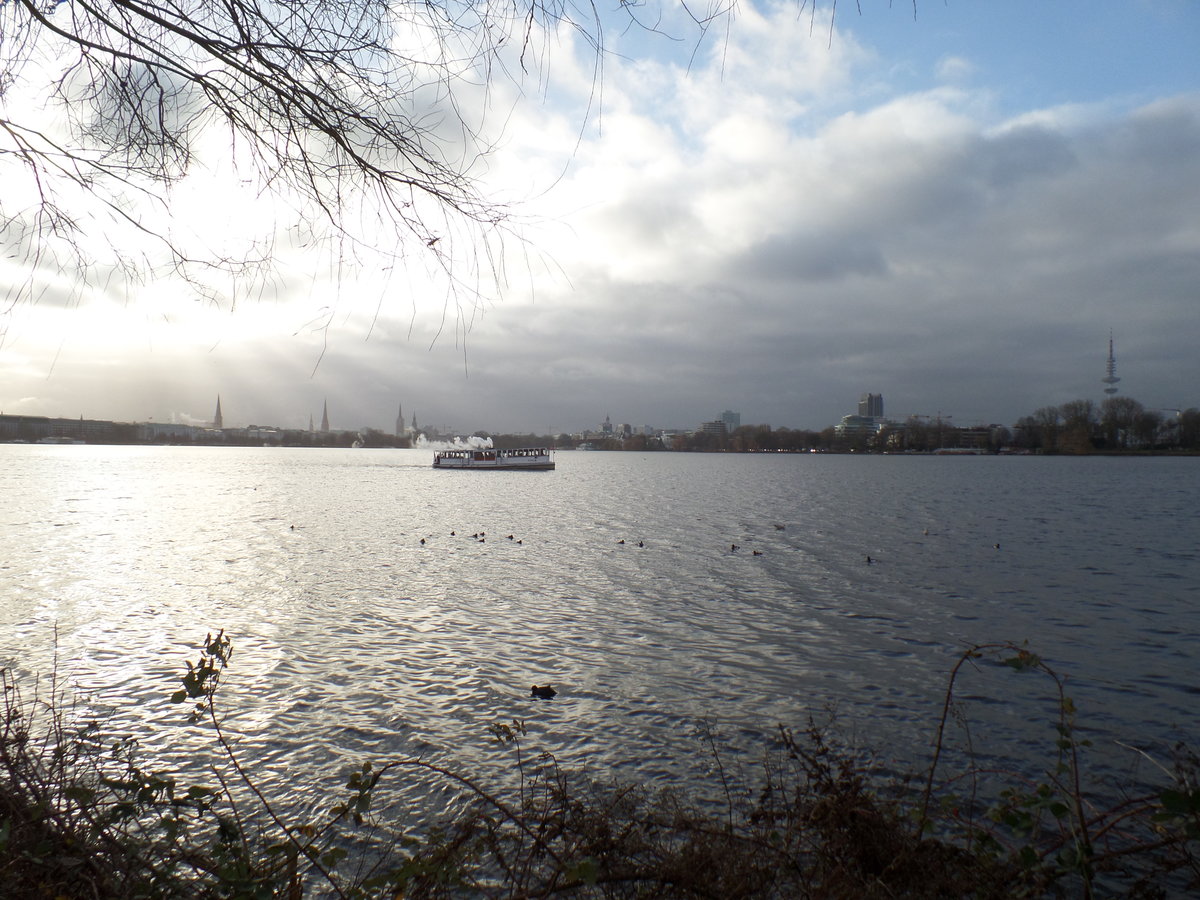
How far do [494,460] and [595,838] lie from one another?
10370 centimetres

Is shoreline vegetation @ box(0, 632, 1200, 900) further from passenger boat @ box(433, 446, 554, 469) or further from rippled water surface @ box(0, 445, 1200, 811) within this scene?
passenger boat @ box(433, 446, 554, 469)

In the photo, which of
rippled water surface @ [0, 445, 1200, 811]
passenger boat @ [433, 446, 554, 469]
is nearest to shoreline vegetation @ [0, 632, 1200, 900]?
rippled water surface @ [0, 445, 1200, 811]

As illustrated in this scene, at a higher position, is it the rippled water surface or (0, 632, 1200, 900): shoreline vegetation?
(0, 632, 1200, 900): shoreline vegetation

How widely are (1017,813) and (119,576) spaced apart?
79.2ft

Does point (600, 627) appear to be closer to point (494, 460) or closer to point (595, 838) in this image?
point (595, 838)

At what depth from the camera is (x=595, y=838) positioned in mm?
5770

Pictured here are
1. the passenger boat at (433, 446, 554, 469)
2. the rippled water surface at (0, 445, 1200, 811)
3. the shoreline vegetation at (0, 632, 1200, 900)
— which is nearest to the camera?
the shoreline vegetation at (0, 632, 1200, 900)

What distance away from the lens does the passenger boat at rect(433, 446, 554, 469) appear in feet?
354

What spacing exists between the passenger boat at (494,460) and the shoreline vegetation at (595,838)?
99.1 m

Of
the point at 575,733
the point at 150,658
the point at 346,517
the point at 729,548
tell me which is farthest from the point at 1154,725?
the point at 346,517

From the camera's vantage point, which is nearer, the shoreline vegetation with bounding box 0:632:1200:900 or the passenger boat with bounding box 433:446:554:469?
the shoreline vegetation with bounding box 0:632:1200:900

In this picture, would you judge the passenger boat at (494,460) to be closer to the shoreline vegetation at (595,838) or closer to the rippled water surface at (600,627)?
the rippled water surface at (600,627)

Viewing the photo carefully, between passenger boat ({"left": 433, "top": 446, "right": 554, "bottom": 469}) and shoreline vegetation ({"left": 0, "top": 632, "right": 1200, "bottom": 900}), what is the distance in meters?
99.1

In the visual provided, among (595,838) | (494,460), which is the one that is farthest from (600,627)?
(494,460)
